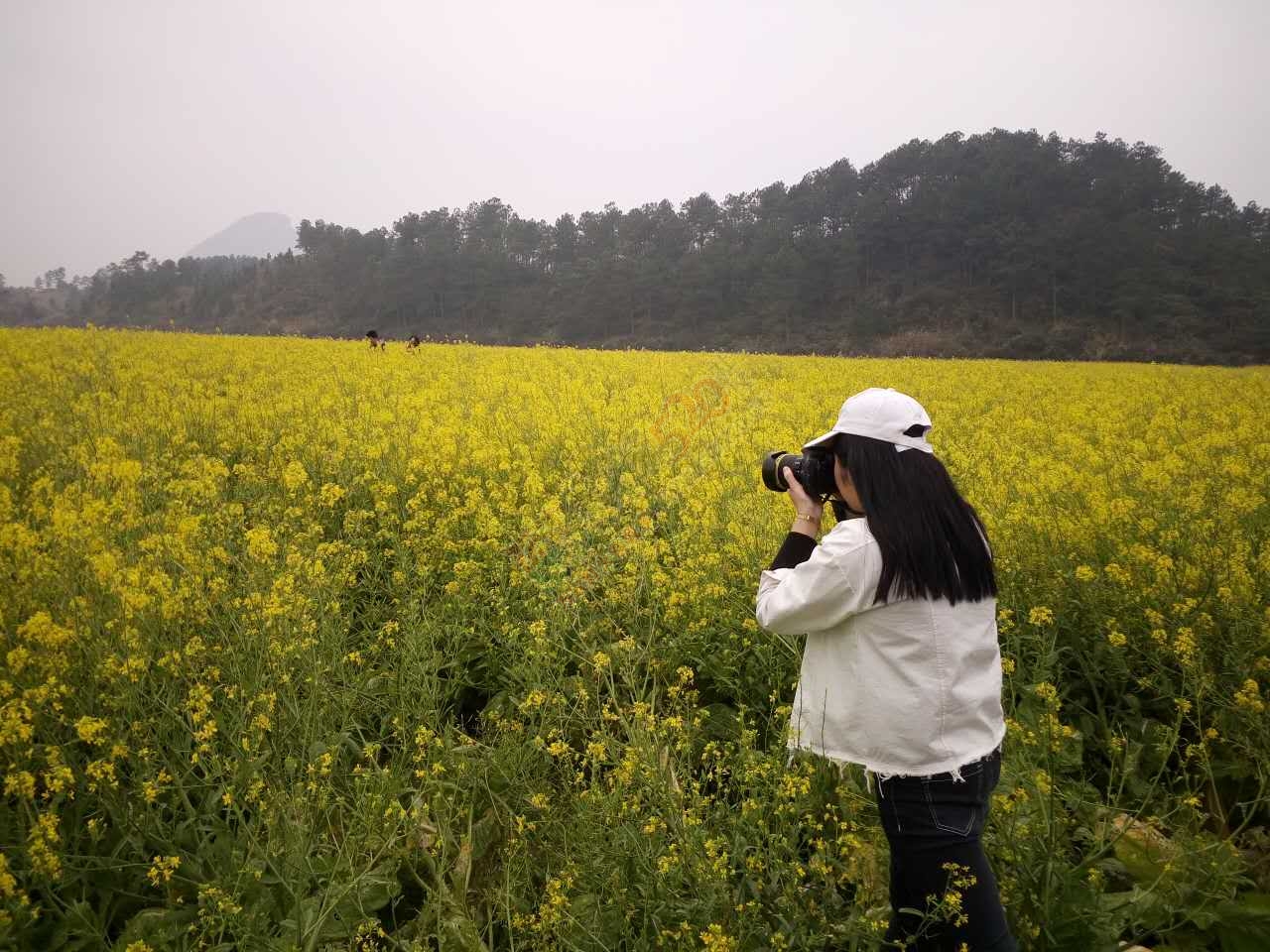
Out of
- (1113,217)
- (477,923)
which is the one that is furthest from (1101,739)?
(1113,217)

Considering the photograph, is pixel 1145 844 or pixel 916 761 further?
pixel 1145 844

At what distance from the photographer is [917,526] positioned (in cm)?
156

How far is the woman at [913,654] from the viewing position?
155cm

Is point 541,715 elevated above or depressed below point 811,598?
below

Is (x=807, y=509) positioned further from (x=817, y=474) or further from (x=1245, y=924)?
(x=1245, y=924)

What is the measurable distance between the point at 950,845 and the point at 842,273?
4374cm

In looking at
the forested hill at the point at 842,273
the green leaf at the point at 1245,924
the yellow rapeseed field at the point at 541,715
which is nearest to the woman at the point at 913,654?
the yellow rapeseed field at the point at 541,715

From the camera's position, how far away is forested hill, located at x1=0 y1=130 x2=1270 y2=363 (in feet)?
113

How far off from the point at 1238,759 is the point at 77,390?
9.73 m

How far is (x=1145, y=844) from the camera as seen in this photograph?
2.20 metres

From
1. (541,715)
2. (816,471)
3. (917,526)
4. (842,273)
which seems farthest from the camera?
(842,273)

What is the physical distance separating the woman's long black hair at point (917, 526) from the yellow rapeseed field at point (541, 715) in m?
0.73

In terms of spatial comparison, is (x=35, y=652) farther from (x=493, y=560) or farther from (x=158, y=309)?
(x=158, y=309)

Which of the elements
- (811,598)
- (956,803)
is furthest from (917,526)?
(956,803)
